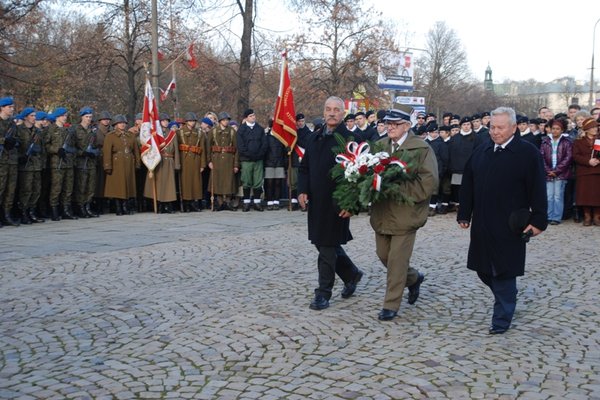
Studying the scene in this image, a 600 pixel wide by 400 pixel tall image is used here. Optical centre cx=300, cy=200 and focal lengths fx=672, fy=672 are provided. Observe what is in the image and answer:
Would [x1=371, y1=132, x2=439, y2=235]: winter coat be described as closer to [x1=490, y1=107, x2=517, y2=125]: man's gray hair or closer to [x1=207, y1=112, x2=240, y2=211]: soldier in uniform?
[x1=490, y1=107, x2=517, y2=125]: man's gray hair

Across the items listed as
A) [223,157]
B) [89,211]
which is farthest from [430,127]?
[89,211]

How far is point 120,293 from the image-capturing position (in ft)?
23.6

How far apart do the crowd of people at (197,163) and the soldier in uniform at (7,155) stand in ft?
0.06

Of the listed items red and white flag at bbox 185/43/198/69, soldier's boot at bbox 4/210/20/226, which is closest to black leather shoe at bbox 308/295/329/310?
soldier's boot at bbox 4/210/20/226

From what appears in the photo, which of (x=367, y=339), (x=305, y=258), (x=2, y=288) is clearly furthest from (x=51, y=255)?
(x=367, y=339)

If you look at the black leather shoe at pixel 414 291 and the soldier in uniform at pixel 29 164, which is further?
the soldier in uniform at pixel 29 164

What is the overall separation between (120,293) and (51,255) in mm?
2710

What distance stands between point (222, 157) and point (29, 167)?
4657 mm

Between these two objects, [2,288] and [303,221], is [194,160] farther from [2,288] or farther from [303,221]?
[2,288]

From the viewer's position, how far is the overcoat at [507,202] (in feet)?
18.8

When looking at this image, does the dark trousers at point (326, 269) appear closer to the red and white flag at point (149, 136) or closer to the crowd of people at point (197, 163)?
the crowd of people at point (197, 163)

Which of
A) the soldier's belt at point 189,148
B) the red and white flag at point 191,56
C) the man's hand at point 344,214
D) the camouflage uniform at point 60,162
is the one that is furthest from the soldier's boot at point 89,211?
the red and white flag at point 191,56

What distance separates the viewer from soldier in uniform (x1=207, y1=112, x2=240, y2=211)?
15.8 meters

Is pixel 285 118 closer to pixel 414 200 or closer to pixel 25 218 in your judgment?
pixel 25 218
